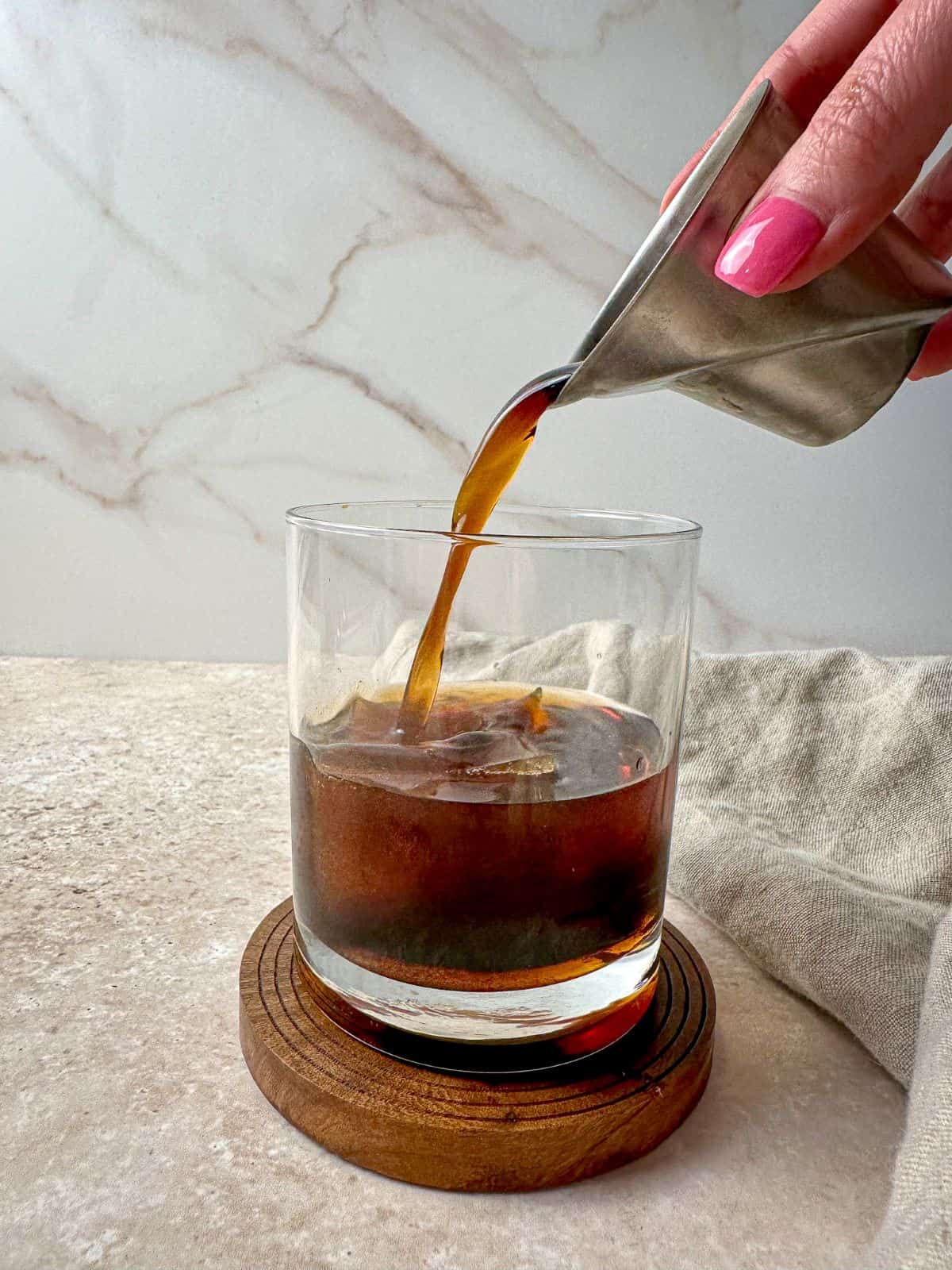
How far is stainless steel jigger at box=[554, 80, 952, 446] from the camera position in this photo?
354mm

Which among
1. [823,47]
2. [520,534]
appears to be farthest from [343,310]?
[520,534]

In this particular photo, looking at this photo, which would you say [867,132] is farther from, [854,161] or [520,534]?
[520,534]

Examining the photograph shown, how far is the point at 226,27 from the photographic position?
1059 mm

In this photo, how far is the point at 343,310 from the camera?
1125mm

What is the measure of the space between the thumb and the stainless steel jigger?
0.4 inches

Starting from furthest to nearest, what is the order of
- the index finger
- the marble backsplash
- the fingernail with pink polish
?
the marble backsplash → the index finger → the fingernail with pink polish

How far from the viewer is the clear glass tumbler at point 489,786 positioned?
400 mm

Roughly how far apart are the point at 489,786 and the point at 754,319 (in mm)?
190

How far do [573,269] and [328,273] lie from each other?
25 cm

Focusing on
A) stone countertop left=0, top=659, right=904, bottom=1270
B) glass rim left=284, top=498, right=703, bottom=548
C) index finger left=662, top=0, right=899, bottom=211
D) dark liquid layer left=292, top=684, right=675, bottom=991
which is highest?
index finger left=662, top=0, right=899, bottom=211

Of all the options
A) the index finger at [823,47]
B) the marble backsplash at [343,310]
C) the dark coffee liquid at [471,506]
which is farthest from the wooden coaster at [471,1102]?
the marble backsplash at [343,310]

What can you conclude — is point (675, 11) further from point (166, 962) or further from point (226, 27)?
point (166, 962)

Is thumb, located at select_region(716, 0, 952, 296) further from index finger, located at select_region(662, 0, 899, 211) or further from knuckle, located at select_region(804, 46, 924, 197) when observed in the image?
index finger, located at select_region(662, 0, 899, 211)

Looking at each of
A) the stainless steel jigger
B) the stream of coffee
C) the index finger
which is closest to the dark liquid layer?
the stream of coffee
